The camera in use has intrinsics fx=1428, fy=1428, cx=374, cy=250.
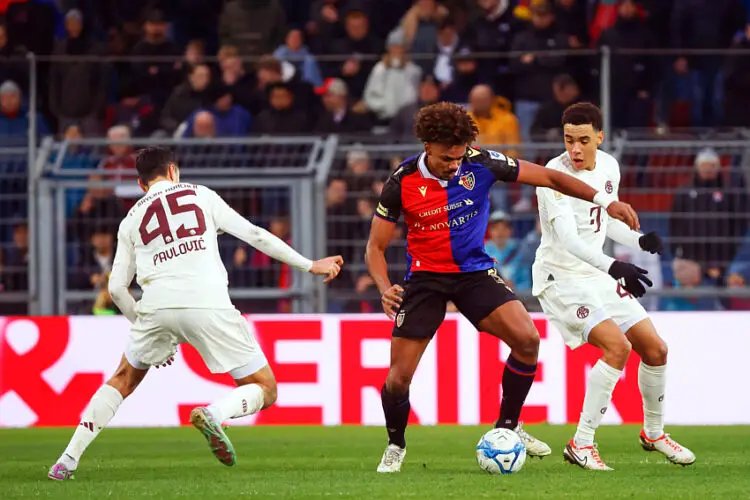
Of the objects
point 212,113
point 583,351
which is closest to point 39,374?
point 212,113

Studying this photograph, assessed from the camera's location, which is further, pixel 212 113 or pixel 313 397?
pixel 212 113

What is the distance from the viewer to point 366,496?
7008 millimetres

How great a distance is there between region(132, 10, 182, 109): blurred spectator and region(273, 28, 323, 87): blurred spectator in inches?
47.0

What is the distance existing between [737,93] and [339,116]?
4329 millimetres

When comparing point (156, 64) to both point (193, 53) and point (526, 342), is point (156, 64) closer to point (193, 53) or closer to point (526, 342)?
point (193, 53)

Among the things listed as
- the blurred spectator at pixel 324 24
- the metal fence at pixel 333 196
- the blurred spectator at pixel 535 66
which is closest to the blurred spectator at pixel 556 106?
the blurred spectator at pixel 535 66

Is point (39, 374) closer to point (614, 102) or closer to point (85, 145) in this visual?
point (85, 145)

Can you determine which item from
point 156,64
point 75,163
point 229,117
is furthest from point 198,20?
point 75,163

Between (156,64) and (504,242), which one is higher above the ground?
(156,64)

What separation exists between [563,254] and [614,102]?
6.41 metres

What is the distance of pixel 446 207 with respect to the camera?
8156 millimetres

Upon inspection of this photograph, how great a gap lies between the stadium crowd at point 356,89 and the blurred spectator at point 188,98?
0.02 meters

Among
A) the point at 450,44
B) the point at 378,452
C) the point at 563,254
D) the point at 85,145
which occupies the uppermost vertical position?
the point at 450,44

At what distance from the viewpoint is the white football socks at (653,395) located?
891 cm
